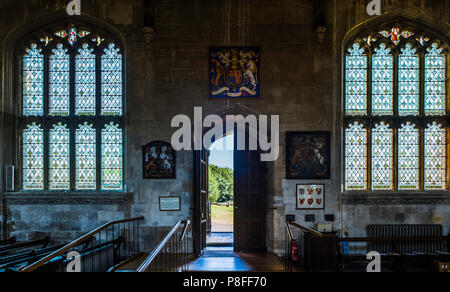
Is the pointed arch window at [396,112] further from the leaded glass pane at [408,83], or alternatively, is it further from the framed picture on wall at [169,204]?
the framed picture on wall at [169,204]

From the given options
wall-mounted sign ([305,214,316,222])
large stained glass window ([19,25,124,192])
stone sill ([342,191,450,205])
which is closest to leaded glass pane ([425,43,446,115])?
stone sill ([342,191,450,205])

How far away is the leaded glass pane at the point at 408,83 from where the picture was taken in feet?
24.7

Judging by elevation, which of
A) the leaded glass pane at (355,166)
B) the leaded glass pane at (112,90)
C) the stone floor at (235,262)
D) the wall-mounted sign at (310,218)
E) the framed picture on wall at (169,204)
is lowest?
the stone floor at (235,262)

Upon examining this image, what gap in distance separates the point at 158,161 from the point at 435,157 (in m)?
6.56

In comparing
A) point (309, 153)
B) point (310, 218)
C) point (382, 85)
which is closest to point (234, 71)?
point (309, 153)

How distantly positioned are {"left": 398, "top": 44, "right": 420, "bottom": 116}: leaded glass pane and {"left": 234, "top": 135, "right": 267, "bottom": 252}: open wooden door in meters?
3.67

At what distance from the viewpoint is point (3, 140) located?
7.33 metres

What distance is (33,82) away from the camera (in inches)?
299

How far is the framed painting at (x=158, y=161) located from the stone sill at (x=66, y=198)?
72 cm

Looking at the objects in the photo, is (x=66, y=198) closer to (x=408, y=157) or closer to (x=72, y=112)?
(x=72, y=112)

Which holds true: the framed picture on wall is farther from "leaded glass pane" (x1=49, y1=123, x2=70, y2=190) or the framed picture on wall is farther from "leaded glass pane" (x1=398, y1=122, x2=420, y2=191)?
"leaded glass pane" (x1=398, y1=122, x2=420, y2=191)

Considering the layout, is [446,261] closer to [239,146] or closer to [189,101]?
[239,146]

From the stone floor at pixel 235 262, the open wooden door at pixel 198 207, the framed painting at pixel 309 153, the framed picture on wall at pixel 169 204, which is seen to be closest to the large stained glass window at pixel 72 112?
the framed picture on wall at pixel 169 204

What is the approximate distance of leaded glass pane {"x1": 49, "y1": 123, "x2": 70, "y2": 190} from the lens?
7477 mm
